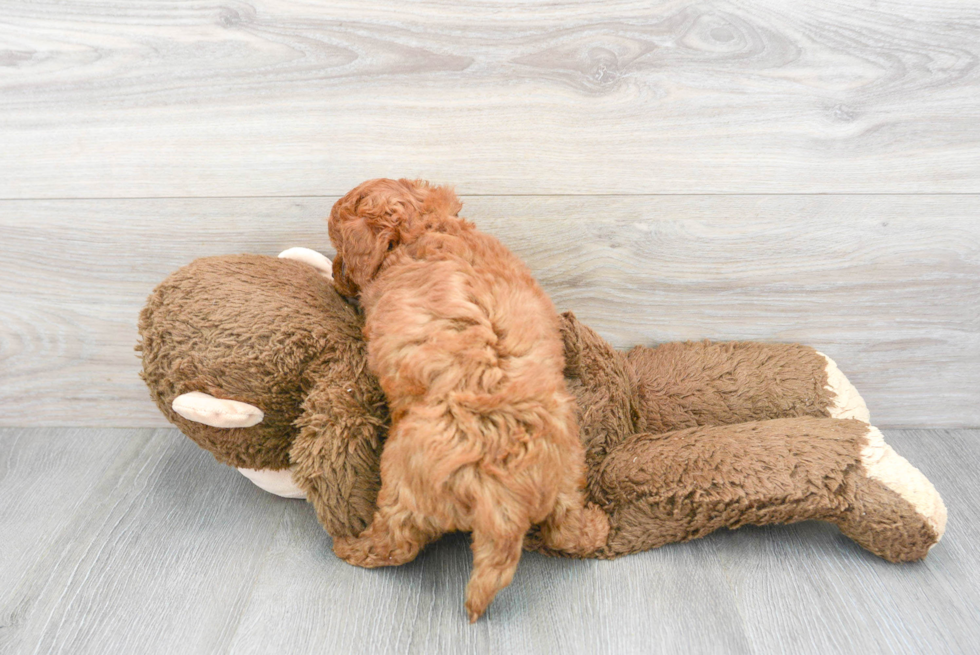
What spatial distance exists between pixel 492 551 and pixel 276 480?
406mm

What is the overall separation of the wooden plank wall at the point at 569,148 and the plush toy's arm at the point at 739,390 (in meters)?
0.08

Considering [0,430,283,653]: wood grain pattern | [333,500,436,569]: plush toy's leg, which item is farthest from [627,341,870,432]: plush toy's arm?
[0,430,283,653]: wood grain pattern

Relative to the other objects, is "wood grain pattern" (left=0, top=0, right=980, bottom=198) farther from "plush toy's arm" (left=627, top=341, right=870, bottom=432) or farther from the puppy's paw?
the puppy's paw

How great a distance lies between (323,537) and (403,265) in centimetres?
45

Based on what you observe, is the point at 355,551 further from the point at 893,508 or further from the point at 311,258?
the point at 893,508

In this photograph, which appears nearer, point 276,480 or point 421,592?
point 421,592

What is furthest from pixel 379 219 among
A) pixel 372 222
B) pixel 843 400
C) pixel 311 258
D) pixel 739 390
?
pixel 843 400

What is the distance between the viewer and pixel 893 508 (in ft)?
2.70

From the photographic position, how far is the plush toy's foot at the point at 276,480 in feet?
3.12

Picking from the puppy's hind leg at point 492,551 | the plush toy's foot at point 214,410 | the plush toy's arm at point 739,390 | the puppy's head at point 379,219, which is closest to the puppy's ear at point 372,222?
the puppy's head at point 379,219

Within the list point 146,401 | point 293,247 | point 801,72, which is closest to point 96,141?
point 293,247

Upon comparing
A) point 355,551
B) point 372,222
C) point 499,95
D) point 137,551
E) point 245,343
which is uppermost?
point 499,95

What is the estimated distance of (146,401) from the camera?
118 cm

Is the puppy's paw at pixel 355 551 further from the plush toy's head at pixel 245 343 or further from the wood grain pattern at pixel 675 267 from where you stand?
the wood grain pattern at pixel 675 267
